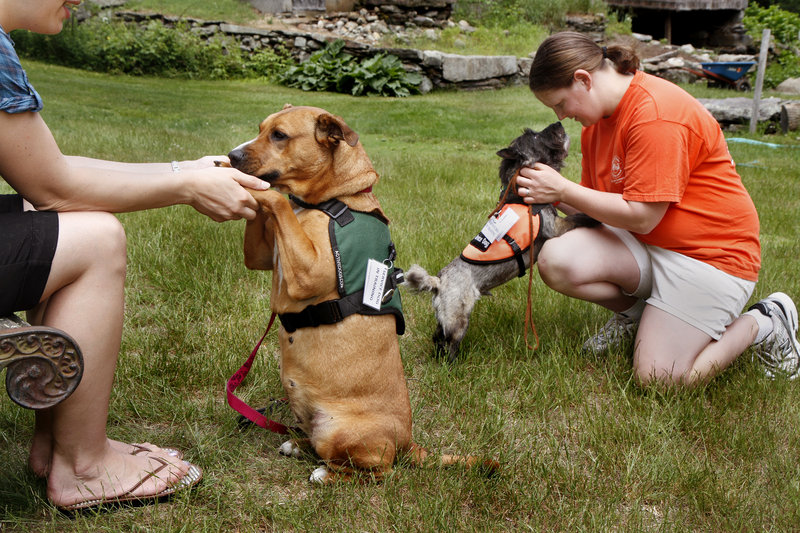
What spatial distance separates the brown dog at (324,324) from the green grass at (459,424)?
6.2 inches

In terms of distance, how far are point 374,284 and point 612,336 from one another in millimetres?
1683

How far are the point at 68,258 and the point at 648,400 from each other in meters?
2.42

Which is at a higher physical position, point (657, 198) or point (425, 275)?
point (657, 198)

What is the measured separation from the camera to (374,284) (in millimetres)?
2363

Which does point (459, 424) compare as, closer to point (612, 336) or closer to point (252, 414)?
point (252, 414)

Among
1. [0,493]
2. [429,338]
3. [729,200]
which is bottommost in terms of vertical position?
[429,338]

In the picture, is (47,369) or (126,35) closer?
(47,369)

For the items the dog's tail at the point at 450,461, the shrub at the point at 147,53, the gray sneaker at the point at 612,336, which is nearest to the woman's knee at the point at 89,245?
the dog's tail at the point at 450,461

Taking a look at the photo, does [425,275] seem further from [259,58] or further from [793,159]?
[259,58]

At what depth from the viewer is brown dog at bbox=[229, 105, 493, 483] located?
228cm

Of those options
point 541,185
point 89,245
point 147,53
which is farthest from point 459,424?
point 147,53

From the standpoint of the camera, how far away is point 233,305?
12.2ft

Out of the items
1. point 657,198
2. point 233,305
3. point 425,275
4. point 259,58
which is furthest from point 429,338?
point 259,58

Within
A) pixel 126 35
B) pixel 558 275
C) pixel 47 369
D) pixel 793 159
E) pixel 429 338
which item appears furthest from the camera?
pixel 126 35
